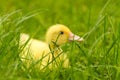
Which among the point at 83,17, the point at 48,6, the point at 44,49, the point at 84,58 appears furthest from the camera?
the point at 48,6

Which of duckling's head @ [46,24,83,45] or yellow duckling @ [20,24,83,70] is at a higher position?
duckling's head @ [46,24,83,45]

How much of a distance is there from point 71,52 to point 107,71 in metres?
0.25

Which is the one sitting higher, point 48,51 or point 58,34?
point 58,34

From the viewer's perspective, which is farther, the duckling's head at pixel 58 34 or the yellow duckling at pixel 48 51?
the duckling's head at pixel 58 34

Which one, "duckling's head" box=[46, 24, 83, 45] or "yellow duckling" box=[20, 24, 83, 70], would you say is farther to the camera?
"duckling's head" box=[46, 24, 83, 45]

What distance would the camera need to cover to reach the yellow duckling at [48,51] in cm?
362

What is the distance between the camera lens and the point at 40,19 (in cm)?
564

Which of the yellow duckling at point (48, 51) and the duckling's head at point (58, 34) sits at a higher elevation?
the duckling's head at point (58, 34)

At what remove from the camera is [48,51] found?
406 cm

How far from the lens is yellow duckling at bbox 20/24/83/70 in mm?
3625

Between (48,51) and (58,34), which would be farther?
(58,34)

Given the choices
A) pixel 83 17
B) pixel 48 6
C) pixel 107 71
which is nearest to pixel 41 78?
pixel 107 71

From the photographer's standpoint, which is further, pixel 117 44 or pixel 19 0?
pixel 19 0

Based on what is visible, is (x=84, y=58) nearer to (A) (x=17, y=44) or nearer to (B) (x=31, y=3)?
(A) (x=17, y=44)
